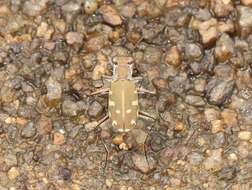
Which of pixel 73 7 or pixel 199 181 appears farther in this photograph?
pixel 73 7

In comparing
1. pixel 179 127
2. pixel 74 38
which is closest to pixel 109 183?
pixel 179 127

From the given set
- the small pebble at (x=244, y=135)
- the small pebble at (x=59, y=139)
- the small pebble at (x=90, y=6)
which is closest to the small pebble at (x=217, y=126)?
the small pebble at (x=244, y=135)

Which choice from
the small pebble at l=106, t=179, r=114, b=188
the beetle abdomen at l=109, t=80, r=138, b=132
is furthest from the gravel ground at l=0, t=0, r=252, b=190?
the beetle abdomen at l=109, t=80, r=138, b=132

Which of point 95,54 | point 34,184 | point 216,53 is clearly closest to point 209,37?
point 216,53

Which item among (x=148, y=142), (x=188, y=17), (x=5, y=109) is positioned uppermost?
(x=188, y=17)

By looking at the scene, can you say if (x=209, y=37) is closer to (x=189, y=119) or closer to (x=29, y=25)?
(x=189, y=119)

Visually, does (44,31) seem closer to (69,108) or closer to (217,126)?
(69,108)
